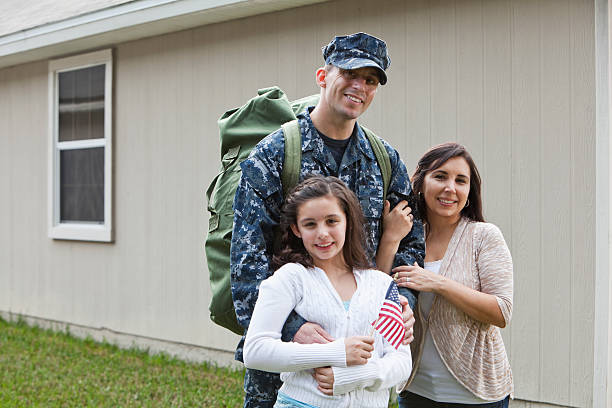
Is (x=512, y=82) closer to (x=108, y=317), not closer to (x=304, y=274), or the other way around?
(x=304, y=274)

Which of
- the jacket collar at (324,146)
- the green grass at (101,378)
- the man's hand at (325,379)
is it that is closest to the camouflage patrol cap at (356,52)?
the jacket collar at (324,146)

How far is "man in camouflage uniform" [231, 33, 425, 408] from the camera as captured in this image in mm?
2330

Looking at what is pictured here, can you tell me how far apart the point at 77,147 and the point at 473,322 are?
5.93 meters

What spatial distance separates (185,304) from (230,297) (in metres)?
4.26

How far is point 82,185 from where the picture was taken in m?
7.71

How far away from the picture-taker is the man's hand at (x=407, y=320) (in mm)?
2291

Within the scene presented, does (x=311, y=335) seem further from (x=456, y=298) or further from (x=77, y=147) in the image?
(x=77, y=147)

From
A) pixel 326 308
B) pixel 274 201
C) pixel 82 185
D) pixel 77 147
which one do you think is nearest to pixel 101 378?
pixel 82 185

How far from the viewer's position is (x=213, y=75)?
649 centimetres

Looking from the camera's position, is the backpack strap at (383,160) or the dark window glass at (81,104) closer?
the backpack strap at (383,160)

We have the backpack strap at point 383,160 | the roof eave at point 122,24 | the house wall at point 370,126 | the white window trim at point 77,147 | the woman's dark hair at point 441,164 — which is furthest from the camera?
the white window trim at point 77,147

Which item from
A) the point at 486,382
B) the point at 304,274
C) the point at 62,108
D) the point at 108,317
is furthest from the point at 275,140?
the point at 62,108

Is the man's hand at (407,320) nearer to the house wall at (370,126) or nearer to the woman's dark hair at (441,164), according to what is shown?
the woman's dark hair at (441,164)

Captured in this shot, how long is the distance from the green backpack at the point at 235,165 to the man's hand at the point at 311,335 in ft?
1.48
